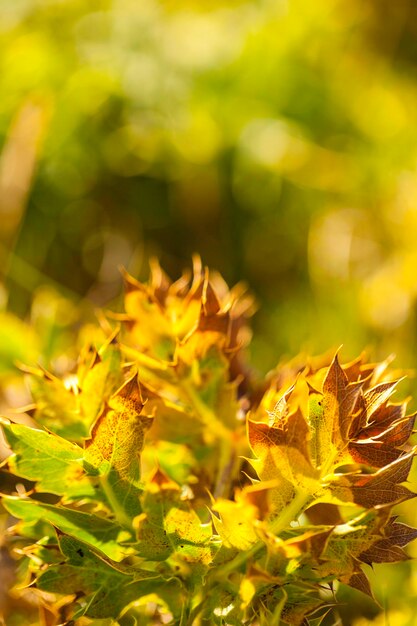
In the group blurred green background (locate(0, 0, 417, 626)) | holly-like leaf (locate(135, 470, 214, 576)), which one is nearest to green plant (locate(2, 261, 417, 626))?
holly-like leaf (locate(135, 470, 214, 576))

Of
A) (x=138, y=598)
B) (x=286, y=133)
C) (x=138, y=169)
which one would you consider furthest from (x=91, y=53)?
(x=138, y=598)

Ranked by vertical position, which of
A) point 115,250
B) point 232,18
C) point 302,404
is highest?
point 302,404

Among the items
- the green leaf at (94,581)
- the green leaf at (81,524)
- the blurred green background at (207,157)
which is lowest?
the blurred green background at (207,157)

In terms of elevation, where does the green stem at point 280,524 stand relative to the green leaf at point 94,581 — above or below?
above

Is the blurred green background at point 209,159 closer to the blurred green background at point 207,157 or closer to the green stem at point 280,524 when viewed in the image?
the blurred green background at point 207,157

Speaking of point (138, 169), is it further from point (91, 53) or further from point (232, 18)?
point (232, 18)

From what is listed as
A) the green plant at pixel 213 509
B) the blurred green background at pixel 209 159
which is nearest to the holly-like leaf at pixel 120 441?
the green plant at pixel 213 509

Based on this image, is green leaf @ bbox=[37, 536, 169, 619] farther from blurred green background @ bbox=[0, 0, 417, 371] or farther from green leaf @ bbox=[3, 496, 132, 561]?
blurred green background @ bbox=[0, 0, 417, 371]
